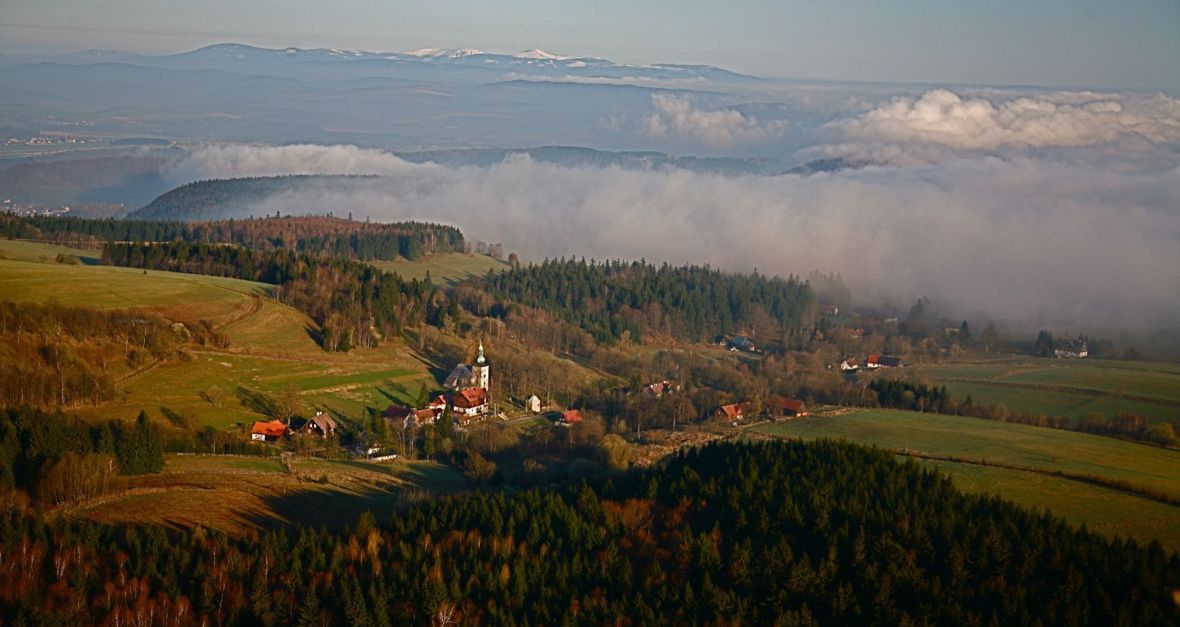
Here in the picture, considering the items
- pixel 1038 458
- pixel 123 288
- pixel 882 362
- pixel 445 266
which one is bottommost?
pixel 882 362

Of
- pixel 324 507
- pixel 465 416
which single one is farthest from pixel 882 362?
pixel 324 507

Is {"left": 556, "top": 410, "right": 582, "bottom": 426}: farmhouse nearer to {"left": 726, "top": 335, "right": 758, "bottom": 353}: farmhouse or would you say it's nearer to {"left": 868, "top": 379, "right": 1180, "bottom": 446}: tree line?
{"left": 868, "top": 379, "right": 1180, "bottom": 446}: tree line

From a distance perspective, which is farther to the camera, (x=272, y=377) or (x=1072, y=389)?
(x=1072, y=389)

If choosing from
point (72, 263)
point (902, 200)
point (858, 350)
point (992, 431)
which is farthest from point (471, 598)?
point (902, 200)

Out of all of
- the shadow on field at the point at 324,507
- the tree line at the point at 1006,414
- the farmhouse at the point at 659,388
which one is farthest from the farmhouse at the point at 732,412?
the shadow on field at the point at 324,507

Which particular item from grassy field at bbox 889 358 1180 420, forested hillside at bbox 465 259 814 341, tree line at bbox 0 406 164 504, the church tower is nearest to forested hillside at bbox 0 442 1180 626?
tree line at bbox 0 406 164 504

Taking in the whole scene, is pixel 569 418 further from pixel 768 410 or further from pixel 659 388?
pixel 659 388

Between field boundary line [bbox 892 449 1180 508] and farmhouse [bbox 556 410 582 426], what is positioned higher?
field boundary line [bbox 892 449 1180 508]

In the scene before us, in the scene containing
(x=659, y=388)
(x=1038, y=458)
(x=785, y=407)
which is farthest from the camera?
(x=659, y=388)
